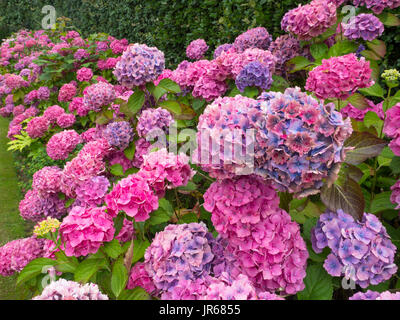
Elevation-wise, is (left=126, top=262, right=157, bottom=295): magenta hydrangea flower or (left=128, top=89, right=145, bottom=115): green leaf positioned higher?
(left=128, top=89, right=145, bottom=115): green leaf

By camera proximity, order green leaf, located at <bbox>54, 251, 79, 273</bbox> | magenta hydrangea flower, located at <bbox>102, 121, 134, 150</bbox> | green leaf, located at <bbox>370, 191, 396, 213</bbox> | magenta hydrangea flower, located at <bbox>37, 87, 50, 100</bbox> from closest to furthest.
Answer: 1. green leaf, located at <bbox>370, 191, 396, 213</bbox>
2. green leaf, located at <bbox>54, 251, 79, 273</bbox>
3. magenta hydrangea flower, located at <bbox>102, 121, 134, 150</bbox>
4. magenta hydrangea flower, located at <bbox>37, 87, 50, 100</bbox>

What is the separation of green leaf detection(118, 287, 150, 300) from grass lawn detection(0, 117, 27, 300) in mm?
1586

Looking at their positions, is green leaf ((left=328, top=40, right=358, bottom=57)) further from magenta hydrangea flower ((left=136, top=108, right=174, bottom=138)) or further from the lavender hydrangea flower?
magenta hydrangea flower ((left=136, top=108, right=174, bottom=138))

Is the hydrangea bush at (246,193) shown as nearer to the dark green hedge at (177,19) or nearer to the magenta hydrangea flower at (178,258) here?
the magenta hydrangea flower at (178,258)

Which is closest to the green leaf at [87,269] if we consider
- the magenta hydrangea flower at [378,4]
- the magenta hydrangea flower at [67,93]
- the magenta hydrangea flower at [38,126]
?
the magenta hydrangea flower at [378,4]

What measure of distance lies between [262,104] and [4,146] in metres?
6.48

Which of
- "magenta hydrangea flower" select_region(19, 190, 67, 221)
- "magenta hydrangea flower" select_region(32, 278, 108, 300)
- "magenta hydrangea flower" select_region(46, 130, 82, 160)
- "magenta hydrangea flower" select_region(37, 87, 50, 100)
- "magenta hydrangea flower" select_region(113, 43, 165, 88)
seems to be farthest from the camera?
"magenta hydrangea flower" select_region(37, 87, 50, 100)

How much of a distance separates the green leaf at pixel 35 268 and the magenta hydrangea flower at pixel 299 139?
1.05 metres

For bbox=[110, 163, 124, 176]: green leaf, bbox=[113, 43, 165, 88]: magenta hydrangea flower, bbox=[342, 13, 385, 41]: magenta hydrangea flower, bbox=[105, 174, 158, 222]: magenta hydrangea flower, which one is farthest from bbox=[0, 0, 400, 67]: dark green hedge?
bbox=[105, 174, 158, 222]: magenta hydrangea flower

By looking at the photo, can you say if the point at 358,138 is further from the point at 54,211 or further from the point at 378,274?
the point at 54,211

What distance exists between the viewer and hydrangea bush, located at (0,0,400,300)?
103 centimetres

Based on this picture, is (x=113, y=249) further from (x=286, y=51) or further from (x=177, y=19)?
(x=177, y=19)

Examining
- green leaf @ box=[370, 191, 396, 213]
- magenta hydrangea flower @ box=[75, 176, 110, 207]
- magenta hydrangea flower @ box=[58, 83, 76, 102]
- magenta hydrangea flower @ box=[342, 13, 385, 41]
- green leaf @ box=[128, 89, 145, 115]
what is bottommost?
magenta hydrangea flower @ box=[58, 83, 76, 102]
